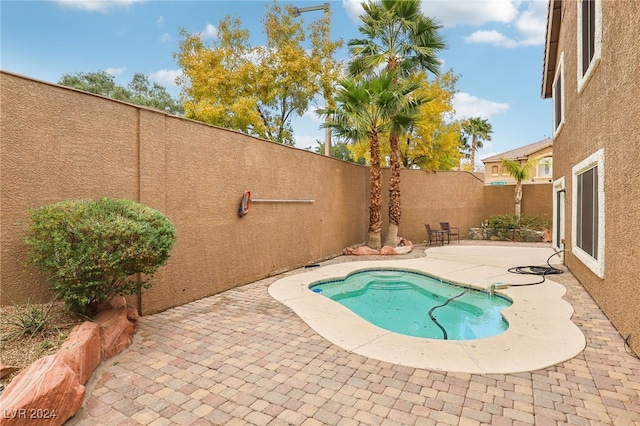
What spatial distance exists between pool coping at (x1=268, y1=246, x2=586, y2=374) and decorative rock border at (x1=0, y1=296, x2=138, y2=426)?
2.73 meters

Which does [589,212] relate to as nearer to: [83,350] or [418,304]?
[418,304]

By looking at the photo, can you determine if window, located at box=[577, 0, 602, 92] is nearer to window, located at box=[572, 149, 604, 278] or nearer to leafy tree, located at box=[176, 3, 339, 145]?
window, located at box=[572, 149, 604, 278]

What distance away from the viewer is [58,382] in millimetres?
2768

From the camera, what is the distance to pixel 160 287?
5.81 metres

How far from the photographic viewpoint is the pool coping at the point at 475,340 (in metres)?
3.89

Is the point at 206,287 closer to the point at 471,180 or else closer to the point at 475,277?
the point at 475,277

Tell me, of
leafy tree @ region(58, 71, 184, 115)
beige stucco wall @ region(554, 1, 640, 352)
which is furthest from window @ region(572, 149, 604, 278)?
leafy tree @ region(58, 71, 184, 115)

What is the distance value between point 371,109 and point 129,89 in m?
28.6

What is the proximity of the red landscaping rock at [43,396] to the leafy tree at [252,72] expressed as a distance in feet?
52.3

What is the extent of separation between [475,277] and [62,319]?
804 cm

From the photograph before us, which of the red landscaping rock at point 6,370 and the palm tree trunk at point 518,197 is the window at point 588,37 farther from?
the palm tree trunk at point 518,197

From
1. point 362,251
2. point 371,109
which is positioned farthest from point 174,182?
point 371,109

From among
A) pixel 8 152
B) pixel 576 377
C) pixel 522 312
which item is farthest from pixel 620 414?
pixel 8 152

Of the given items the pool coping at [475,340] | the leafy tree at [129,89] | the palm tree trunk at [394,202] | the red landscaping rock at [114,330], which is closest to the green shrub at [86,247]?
the red landscaping rock at [114,330]
